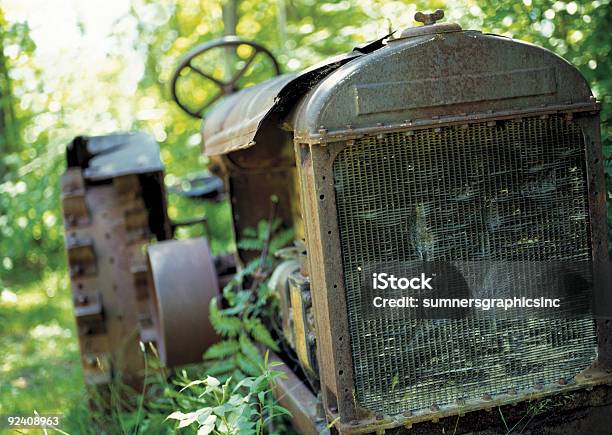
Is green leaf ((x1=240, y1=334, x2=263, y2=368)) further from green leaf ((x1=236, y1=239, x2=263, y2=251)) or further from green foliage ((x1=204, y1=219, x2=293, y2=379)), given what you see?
green leaf ((x1=236, y1=239, x2=263, y2=251))

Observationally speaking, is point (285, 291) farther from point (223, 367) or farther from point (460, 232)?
point (460, 232)

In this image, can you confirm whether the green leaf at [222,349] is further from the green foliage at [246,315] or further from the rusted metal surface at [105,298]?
the rusted metal surface at [105,298]

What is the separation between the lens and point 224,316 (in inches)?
139

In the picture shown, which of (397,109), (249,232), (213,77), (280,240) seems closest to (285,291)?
(280,240)

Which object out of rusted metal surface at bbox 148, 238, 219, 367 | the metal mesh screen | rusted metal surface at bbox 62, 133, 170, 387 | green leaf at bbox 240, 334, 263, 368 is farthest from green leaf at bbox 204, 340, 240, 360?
the metal mesh screen

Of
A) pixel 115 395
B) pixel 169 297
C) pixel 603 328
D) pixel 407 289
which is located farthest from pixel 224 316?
pixel 603 328

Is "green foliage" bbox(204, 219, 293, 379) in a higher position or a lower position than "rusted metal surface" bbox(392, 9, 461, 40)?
lower

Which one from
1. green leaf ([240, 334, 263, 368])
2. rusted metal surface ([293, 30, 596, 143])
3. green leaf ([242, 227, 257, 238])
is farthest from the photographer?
green leaf ([242, 227, 257, 238])

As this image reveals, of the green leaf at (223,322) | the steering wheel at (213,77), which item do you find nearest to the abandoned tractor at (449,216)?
the green leaf at (223,322)

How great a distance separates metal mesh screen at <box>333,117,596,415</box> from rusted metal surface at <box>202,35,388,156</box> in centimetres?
39

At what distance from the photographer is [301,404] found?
289 centimetres

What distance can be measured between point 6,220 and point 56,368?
269cm

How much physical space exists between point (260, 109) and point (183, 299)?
1137mm

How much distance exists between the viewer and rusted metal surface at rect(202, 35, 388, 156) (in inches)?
105
